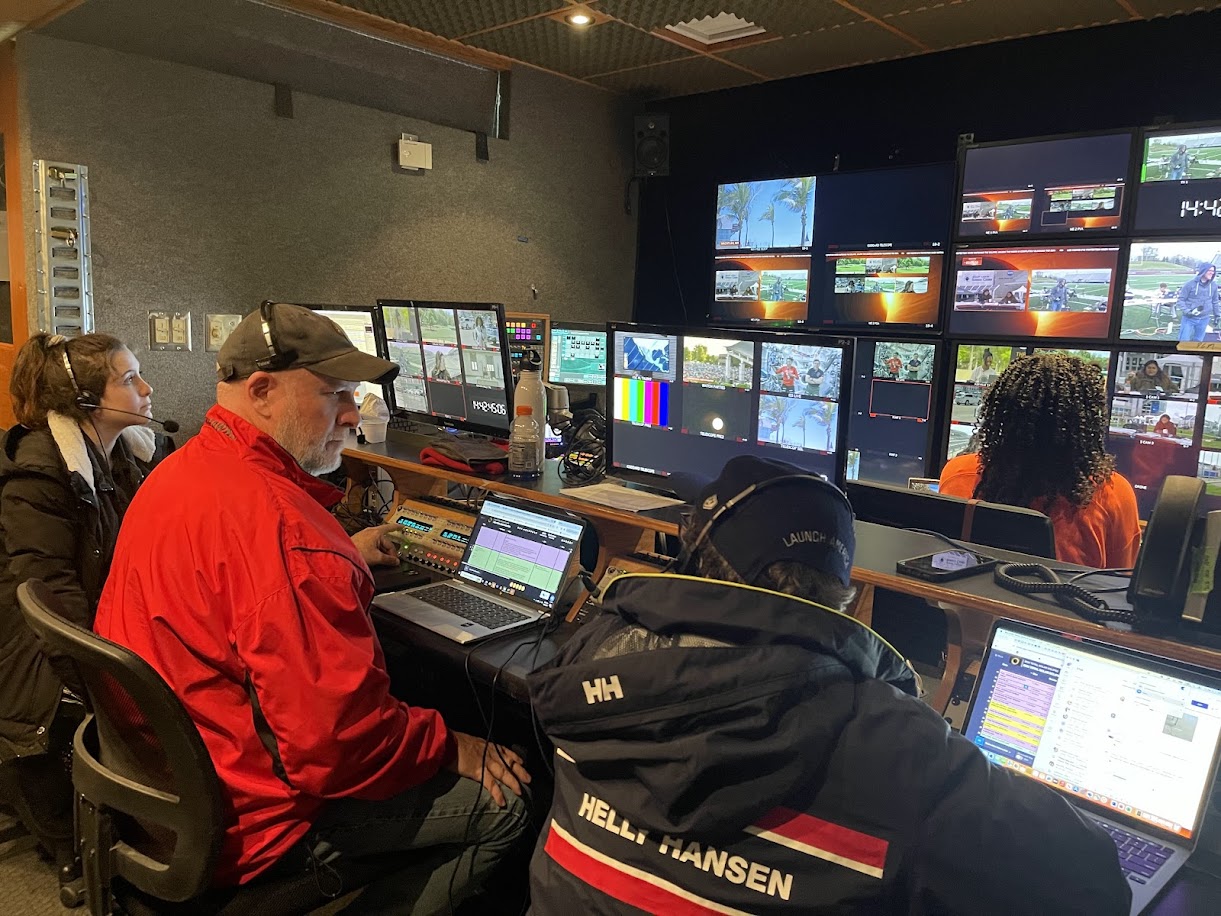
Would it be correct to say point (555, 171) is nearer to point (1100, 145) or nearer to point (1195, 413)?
point (1100, 145)

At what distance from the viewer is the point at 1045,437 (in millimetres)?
2303

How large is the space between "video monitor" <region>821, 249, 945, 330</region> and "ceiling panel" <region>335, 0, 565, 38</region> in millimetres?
1830

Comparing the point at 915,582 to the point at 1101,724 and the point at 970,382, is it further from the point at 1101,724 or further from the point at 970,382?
the point at 970,382

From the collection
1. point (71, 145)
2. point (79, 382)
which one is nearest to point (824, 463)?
point (79, 382)

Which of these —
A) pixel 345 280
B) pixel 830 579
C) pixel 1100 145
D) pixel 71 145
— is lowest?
pixel 830 579

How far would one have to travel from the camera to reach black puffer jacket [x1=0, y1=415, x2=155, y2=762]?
1.99 metres

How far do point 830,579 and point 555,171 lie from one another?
4.39 metres

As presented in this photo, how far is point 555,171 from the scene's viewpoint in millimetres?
4980

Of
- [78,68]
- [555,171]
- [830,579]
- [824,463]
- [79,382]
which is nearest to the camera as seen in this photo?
[830,579]

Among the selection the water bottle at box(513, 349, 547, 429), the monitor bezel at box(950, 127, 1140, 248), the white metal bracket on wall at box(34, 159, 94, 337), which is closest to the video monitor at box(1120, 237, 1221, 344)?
the monitor bezel at box(950, 127, 1140, 248)

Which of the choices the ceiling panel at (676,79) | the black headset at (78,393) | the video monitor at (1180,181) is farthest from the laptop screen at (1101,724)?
Result: the ceiling panel at (676,79)

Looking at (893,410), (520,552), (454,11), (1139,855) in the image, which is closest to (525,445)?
(520,552)

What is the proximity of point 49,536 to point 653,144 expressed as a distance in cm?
393

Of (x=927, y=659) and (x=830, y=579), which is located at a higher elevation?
(x=830, y=579)
